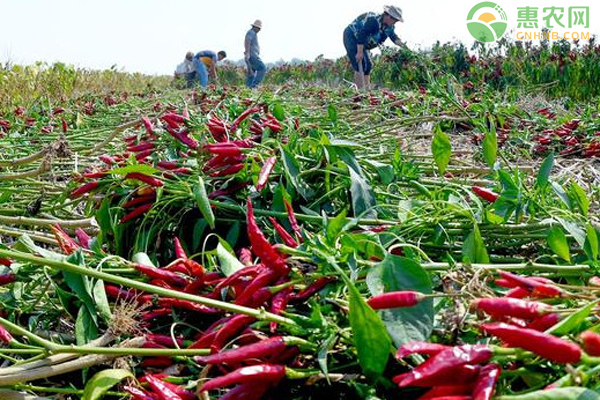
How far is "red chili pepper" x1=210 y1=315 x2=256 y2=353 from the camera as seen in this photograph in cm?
115

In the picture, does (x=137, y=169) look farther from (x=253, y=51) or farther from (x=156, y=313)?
(x=253, y=51)

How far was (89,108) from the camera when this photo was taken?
20.7 feet

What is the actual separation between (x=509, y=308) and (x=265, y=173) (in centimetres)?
107

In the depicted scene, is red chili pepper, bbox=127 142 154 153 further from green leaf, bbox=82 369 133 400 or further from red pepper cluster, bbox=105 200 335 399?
green leaf, bbox=82 369 133 400

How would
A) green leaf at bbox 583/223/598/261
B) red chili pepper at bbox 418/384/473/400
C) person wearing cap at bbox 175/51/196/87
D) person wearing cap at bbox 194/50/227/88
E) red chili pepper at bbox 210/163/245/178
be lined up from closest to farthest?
red chili pepper at bbox 418/384/473/400 < green leaf at bbox 583/223/598/261 < red chili pepper at bbox 210/163/245/178 < person wearing cap at bbox 194/50/227/88 < person wearing cap at bbox 175/51/196/87

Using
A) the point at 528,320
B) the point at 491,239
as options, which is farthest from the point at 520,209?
the point at 528,320

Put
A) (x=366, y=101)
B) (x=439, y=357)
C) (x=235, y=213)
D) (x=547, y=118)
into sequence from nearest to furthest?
(x=439, y=357), (x=235, y=213), (x=547, y=118), (x=366, y=101)

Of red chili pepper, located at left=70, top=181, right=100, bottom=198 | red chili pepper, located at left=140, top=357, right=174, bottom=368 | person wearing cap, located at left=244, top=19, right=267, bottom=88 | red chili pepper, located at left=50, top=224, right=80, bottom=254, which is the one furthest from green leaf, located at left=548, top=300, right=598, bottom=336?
person wearing cap, located at left=244, top=19, right=267, bottom=88

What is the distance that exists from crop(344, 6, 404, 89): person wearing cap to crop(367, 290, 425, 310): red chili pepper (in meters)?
10.1

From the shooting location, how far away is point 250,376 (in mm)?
1038

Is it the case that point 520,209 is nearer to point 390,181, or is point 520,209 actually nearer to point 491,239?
point 491,239

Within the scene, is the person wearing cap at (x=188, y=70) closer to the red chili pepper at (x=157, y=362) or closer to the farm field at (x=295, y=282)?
the farm field at (x=295, y=282)

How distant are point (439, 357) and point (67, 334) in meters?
0.95

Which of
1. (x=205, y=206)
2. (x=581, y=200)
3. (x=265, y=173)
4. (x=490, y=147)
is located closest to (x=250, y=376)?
(x=205, y=206)
